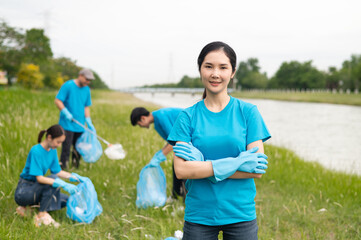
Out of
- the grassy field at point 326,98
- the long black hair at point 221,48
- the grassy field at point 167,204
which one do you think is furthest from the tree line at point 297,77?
the long black hair at point 221,48

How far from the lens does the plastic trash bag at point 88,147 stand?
5.22 meters

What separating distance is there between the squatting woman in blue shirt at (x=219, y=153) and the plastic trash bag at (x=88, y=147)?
376cm

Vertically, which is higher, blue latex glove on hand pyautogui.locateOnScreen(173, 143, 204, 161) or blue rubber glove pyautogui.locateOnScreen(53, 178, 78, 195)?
blue latex glove on hand pyautogui.locateOnScreen(173, 143, 204, 161)

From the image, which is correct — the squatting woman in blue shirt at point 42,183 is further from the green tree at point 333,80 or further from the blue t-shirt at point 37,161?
the green tree at point 333,80

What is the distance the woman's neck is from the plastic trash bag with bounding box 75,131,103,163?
385cm

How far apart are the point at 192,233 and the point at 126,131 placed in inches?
261

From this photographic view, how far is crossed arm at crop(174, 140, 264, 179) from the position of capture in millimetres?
1629

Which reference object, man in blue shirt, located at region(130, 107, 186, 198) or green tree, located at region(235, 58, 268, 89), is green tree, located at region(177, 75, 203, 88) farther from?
man in blue shirt, located at region(130, 107, 186, 198)

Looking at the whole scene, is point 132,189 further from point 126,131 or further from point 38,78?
point 38,78

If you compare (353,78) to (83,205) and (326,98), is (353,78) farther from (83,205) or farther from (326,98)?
(83,205)

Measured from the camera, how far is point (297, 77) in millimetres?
90500

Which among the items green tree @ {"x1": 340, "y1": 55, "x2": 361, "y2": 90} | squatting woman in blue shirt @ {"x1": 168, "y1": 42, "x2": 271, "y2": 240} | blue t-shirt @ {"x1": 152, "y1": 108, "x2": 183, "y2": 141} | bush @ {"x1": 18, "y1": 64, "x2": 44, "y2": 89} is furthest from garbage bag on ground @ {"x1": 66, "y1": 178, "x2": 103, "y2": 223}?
A: green tree @ {"x1": 340, "y1": 55, "x2": 361, "y2": 90}

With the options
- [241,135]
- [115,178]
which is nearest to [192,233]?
[241,135]

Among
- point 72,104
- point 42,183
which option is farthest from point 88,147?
point 42,183
